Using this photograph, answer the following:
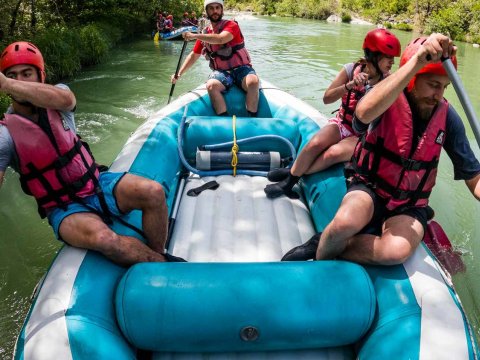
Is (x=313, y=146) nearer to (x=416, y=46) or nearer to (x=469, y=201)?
(x=416, y=46)

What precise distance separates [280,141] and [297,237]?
102 centimetres

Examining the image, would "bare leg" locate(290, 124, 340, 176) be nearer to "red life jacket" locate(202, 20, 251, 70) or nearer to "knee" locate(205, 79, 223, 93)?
"knee" locate(205, 79, 223, 93)

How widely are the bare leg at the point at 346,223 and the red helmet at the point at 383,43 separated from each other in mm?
763

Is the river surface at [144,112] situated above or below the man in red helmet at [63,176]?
below

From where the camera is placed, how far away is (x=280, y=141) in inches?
125

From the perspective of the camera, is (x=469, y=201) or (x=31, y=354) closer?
(x=31, y=354)

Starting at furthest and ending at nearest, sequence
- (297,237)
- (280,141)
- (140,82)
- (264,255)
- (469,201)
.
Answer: (140,82) → (469,201) → (280,141) → (297,237) → (264,255)

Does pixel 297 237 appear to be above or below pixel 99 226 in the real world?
below

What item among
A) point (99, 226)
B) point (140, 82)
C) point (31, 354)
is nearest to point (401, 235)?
point (99, 226)

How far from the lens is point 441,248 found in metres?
2.26

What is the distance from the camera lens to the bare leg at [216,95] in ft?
12.7

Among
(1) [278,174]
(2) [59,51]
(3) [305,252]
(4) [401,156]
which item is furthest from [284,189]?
(2) [59,51]

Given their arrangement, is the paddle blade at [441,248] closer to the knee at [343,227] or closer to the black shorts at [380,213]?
the black shorts at [380,213]

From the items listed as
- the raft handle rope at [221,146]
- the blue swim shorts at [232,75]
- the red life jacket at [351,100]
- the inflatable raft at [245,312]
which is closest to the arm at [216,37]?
the blue swim shorts at [232,75]
